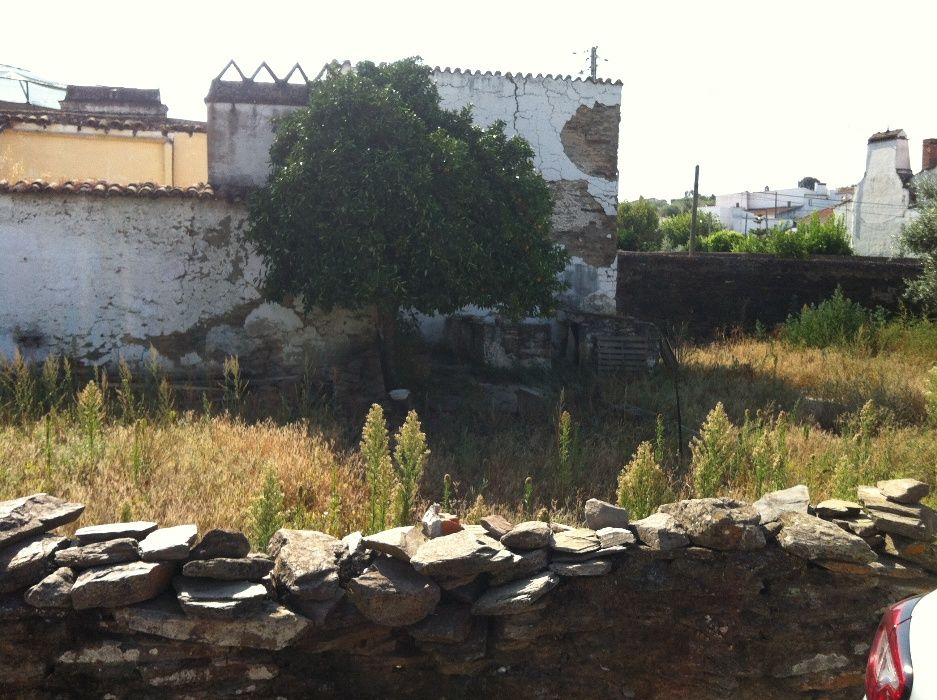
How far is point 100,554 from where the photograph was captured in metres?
4.07

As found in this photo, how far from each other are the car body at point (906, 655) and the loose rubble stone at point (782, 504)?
186 centimetres

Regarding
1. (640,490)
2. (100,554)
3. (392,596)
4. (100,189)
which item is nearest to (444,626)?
(392,596)

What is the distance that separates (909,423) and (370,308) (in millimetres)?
6302

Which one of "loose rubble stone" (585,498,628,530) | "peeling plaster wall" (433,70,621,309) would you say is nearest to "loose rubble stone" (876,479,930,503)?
"loose rubble stone" (585,498,628,530)

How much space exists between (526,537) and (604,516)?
1.93ft

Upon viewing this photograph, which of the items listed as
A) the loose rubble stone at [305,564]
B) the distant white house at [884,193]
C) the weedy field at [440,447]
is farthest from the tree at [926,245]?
the loose rubble stone at [305,564]

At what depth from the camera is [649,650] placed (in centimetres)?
465

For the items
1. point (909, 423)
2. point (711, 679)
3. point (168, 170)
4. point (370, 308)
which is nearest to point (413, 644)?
point (711, 679)

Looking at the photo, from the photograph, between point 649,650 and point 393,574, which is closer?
point 393,574

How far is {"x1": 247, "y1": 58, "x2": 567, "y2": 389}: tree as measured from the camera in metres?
9.37

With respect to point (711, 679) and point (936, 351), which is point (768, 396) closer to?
point (936, 351)

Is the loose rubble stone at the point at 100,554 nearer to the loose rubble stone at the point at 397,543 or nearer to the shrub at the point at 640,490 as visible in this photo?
the loose rubble stone at the point at 397,543

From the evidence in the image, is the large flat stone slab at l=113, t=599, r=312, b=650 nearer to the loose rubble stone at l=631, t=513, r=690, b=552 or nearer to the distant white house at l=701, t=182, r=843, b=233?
the loose rubble stone at l=631, t=513, r=690, b=552

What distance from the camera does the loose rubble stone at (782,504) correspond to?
5031 millimetres
